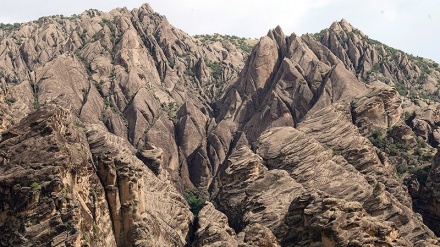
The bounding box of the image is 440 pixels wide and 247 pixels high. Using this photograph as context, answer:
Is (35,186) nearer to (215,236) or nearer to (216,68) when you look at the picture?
(215,236)

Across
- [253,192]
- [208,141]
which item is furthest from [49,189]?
[208,141]

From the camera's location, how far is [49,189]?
157 ft

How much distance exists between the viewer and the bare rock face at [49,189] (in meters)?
46.5

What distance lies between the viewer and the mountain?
53344 millimetres

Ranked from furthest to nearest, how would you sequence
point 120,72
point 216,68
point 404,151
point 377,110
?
1. point 216,68
2. point 120,72
3. point 377,110
4. point 404,151

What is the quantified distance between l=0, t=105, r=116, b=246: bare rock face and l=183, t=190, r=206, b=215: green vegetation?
40.2 metres

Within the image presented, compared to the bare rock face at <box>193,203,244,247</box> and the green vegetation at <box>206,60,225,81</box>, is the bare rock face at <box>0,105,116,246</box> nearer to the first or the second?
the bare rock face at <box>193,203,244,247</box>

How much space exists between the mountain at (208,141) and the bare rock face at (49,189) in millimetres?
129

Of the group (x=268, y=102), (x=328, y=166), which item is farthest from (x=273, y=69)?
(x=328, y=166)

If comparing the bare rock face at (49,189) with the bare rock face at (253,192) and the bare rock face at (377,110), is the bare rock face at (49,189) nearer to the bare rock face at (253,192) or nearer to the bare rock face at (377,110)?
the bare rock face at (253,192)

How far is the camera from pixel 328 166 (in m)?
80.8

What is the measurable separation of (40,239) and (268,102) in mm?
85589

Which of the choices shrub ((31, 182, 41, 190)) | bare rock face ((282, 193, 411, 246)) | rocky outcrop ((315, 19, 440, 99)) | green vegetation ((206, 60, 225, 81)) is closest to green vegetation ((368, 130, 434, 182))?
bare rock face ((282, 193, 411, 246))

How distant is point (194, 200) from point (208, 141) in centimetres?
2414
